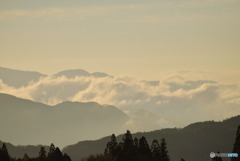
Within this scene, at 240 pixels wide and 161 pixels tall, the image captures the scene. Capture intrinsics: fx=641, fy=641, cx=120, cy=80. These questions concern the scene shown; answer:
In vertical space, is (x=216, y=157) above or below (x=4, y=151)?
below

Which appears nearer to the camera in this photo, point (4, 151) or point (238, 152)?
point (238, 152)

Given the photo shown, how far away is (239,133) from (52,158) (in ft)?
231

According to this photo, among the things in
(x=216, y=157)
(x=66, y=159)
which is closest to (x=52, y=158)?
(x=66, y=159)

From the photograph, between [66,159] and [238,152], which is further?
[66,159]

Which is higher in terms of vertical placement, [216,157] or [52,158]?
[52,158]

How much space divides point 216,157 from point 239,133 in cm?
1121

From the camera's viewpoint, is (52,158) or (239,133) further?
(52,158)

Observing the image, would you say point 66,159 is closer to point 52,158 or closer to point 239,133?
point 52,158

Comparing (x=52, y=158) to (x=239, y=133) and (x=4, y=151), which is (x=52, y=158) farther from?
(x=239, y=133)

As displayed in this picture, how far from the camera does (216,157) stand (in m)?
152

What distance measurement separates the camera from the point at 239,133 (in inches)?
5635

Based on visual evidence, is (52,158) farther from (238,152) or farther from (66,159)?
(238,152)

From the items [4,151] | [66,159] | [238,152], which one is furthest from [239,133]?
[4,151]

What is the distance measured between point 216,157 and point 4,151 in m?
74.2
